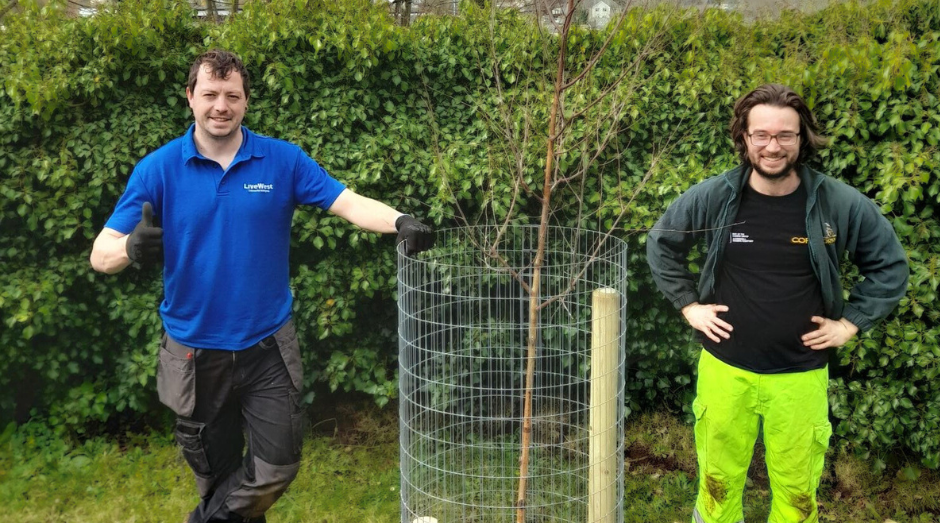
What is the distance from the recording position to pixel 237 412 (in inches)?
129

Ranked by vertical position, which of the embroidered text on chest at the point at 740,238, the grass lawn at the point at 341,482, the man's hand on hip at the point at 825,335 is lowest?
the grass lawn at the point at 341,482

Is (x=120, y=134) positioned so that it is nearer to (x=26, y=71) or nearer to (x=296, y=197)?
(x=26, y=71)

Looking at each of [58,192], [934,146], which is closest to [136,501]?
[58,192]

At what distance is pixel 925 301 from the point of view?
3.74 metres

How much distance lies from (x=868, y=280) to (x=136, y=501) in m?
3.59

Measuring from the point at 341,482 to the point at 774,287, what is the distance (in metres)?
2.60

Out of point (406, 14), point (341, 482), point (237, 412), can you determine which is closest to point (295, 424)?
point (237, 412)

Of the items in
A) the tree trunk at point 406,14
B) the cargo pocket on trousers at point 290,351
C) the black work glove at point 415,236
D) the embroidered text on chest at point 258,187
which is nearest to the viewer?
the black work glove at point 415,236

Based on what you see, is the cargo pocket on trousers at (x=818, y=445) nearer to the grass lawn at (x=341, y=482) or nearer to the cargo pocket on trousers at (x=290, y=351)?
the grass lawn at (x=341, y=482)

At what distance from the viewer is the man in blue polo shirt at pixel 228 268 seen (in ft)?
9.82

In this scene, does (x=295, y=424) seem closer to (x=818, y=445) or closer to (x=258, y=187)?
(x=258, y=187)

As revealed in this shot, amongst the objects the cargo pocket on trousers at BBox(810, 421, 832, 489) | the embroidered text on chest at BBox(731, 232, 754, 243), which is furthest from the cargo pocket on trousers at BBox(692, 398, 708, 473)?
the embroidered text on chest at BBox(731, 232, 754, 243)

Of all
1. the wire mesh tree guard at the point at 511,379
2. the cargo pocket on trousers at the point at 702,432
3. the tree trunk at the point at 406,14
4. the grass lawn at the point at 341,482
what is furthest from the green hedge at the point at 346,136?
the tree trunk at the point at 406,14

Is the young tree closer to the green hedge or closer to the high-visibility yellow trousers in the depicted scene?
Result: the green hedge
